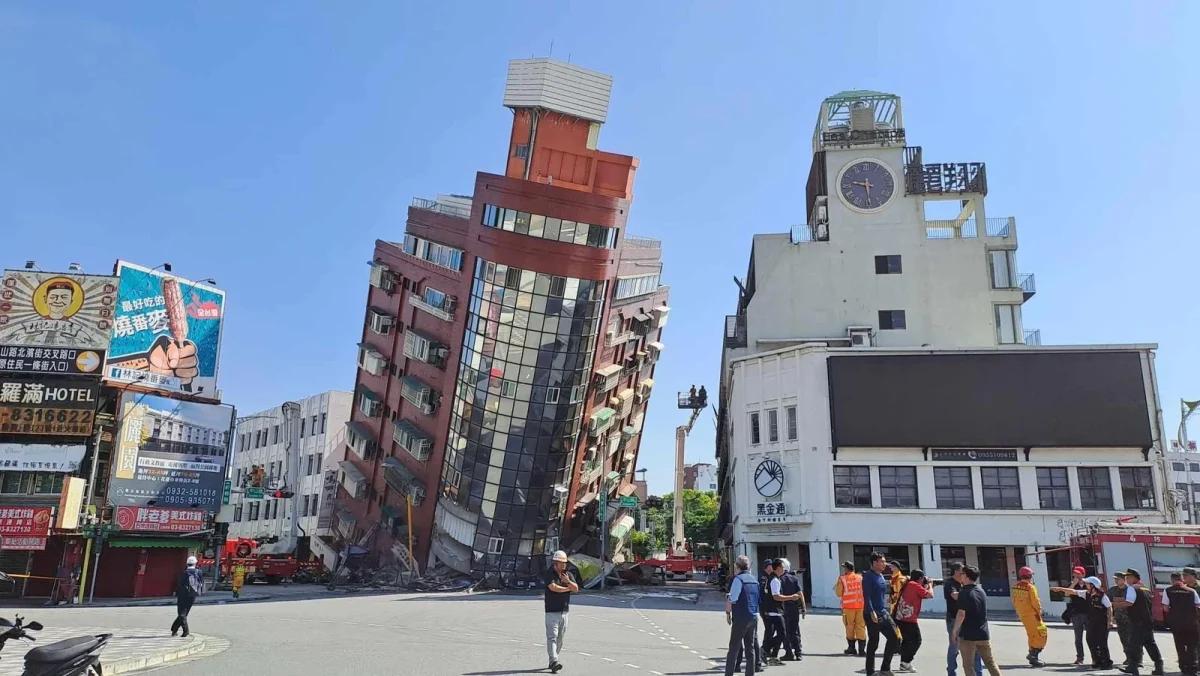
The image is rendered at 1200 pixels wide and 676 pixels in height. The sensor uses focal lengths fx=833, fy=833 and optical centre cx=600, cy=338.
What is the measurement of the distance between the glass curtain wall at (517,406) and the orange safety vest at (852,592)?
102 feet

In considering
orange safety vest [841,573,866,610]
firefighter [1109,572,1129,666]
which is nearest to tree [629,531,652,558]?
orange safety vest [841,573,866,610]

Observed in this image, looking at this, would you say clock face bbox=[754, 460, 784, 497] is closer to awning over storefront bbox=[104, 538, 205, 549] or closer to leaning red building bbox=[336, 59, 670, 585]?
leaning red building bbox=[336, 59, 670, 585]

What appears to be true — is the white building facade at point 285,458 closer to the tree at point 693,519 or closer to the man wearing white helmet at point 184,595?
the tree at point 693,519

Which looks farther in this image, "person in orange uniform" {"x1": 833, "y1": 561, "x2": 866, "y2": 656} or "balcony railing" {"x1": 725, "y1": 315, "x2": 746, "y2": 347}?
"balcony railing" {"x1": 725, "y1": 315, "x2": 746, "y2": 347}

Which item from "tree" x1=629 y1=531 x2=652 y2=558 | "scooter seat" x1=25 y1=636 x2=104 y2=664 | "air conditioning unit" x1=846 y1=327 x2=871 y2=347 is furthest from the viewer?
"tree" x1=629 y1=531 x2=652 y2=558

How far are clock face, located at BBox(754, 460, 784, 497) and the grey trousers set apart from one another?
91.3ft

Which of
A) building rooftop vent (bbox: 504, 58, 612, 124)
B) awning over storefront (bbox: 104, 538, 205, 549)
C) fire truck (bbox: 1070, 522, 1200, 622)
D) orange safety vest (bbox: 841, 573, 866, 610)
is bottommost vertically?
orange safety vest (bbox: 841, 573, 866, 610)

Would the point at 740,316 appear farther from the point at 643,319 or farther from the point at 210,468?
the point at 210,468

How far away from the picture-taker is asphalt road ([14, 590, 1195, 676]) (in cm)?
1348

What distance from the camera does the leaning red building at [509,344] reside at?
1783 inches

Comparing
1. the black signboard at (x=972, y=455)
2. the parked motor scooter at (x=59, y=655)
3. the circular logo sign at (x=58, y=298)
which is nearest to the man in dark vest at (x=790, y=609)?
the parked motor scooter at (x=59, y=655)

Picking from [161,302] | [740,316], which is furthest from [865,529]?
[161,302]

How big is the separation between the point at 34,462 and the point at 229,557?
16.2 metres

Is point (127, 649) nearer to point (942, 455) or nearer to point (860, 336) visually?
point (942, 455)
